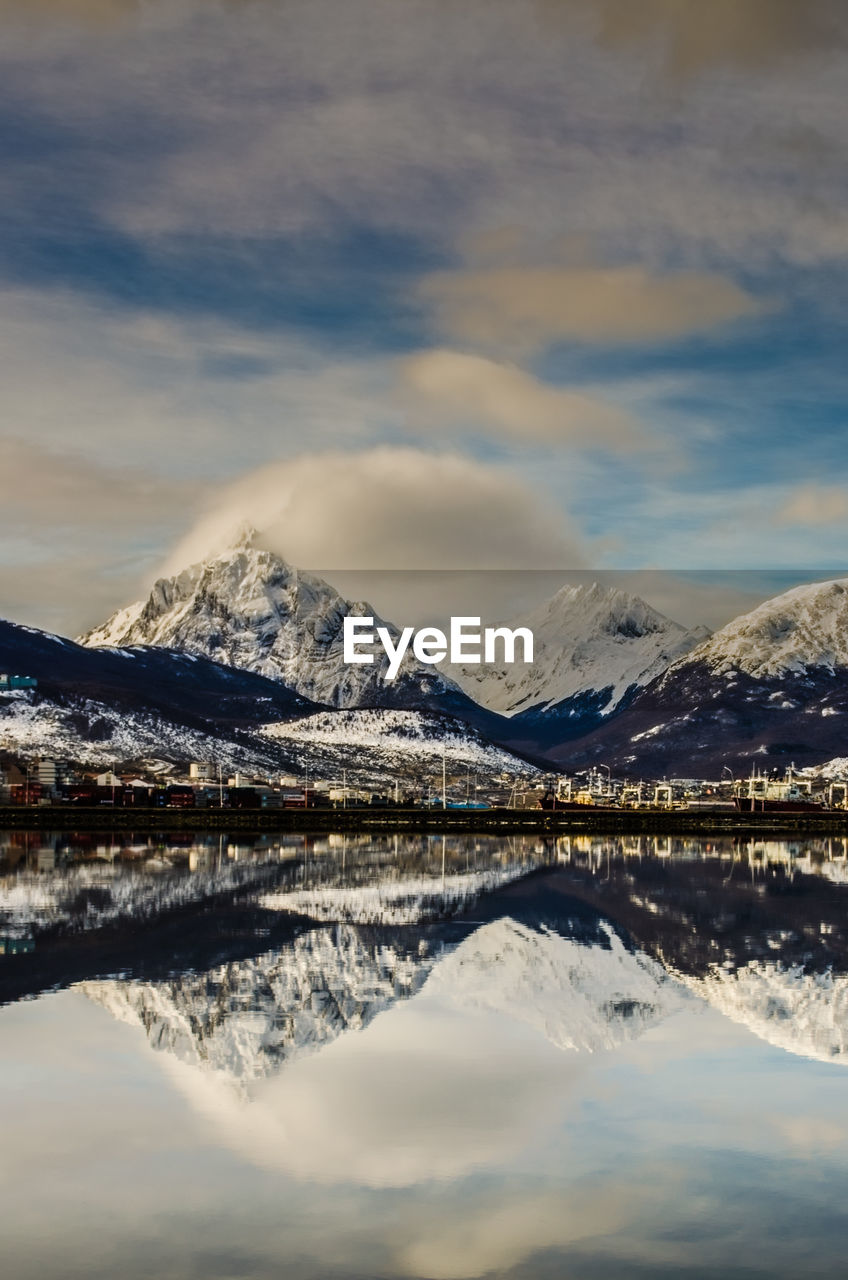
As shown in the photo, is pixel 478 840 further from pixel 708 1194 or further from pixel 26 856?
pixel 708 1194

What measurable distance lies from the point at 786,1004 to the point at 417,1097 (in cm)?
1830

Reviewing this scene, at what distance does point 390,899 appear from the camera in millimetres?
89500

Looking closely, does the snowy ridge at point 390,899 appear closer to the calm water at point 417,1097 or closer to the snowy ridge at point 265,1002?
the calm water at point 417,1097

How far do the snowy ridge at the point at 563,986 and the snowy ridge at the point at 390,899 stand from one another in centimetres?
941

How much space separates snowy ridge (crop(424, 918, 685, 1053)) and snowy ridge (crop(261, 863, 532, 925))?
9.41 metres

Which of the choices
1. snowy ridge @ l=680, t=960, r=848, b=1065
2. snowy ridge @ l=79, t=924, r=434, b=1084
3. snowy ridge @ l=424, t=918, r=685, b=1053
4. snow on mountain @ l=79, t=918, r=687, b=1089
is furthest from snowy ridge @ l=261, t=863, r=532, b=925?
snowy ridge @ l=680, t=960, r=848, b=1065

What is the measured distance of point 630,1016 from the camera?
154ft

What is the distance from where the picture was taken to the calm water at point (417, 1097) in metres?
24.9

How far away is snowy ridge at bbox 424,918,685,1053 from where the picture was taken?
148ft

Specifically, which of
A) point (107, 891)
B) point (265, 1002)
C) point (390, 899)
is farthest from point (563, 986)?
point (107, 891)

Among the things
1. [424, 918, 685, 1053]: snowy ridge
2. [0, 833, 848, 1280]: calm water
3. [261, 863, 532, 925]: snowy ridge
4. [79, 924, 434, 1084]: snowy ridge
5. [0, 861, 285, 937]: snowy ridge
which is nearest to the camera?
[0, 833, 848, 1280]: calm water

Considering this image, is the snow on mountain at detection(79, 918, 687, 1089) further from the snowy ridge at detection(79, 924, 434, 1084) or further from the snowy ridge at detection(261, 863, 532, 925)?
the snowy ridge at detection(261, 863, 532, 925)

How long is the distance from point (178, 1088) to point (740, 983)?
1023 inches

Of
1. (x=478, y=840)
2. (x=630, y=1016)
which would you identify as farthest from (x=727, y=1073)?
(x=478, y=840)
